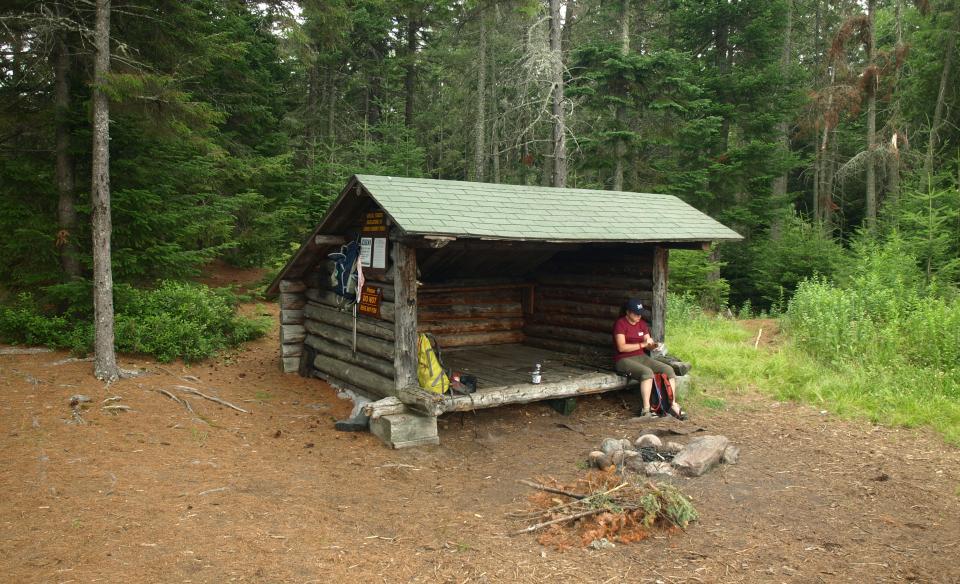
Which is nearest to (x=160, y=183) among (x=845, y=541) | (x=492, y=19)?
(x=845, y=541)

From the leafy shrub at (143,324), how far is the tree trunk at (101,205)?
48.9 inches

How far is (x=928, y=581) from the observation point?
172 inches

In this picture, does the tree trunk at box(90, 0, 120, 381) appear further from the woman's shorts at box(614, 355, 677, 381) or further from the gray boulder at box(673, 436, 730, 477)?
the gray boulder at box(673, 436, 730, 477)

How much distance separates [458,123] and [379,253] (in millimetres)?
17114

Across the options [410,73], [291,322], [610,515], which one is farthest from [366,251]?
[410,73]

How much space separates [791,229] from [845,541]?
1692 cm

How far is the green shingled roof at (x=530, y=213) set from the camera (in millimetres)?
7062

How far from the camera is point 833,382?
368 inches

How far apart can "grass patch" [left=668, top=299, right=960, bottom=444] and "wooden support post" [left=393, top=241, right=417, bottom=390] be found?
4.51 meters

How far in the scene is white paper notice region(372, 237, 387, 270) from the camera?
779cm

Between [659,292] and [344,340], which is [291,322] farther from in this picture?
[659,292]

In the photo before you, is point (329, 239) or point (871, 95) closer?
point (329, 239)

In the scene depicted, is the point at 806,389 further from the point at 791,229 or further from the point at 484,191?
the point at 791,229

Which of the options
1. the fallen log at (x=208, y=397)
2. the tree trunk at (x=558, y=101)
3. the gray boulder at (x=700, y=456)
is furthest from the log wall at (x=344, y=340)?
the tree trunk at (x=558, y=101)
